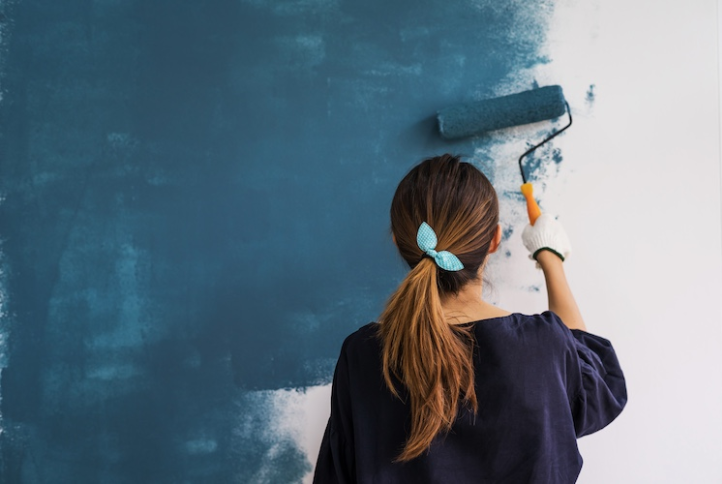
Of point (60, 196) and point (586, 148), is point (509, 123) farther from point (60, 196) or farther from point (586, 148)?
point (60, 196)

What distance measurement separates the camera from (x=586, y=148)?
140cm

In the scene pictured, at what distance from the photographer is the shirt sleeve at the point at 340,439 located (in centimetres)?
103

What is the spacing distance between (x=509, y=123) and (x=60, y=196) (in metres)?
1.04

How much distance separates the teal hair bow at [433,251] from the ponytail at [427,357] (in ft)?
0.04

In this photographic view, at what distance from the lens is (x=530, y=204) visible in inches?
51.9

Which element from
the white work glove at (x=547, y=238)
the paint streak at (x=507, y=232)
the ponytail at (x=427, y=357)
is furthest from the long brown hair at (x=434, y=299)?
the paint streak at (x=507, y=232)

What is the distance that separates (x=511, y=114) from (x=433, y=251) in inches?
21.0

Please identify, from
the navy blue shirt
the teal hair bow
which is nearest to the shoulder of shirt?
the navy blue shirt

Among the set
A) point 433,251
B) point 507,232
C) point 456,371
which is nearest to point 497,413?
point 456,371

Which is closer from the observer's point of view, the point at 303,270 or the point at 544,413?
the point at 544,413

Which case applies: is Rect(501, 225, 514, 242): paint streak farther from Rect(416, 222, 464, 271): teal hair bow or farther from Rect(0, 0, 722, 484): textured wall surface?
Rect(416, 222, 464, 271): teal hair bow

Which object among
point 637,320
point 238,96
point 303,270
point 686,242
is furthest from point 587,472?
point 238,96

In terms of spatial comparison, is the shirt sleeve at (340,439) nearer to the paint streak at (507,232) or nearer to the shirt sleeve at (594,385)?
the shirt sleeve at (594,385)

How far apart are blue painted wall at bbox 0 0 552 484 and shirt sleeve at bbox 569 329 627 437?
53cm
